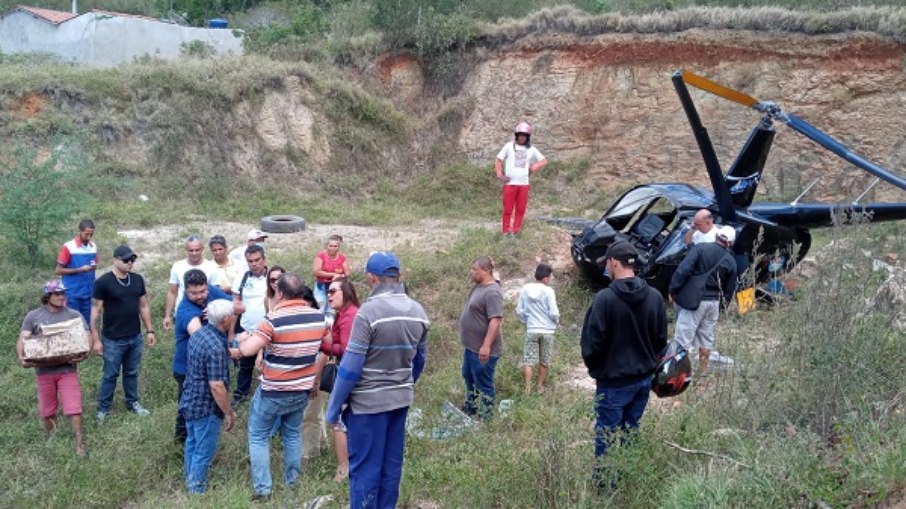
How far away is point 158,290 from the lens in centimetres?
1036

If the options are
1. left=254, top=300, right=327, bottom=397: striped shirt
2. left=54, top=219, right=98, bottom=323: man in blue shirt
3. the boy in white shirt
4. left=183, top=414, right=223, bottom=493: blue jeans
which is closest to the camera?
left=254, top=300, right=327, bottom=397: striped shirt

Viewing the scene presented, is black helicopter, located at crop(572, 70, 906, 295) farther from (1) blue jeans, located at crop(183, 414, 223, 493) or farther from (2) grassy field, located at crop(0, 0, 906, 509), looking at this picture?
(1) blue jeans, located at crop(183, 414, 223, 493)

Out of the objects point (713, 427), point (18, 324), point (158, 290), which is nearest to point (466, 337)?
point (713, 427)

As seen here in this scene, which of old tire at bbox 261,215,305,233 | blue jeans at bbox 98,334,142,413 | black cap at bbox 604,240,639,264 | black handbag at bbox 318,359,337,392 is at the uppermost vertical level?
black cap at bbox 604,240,639,264

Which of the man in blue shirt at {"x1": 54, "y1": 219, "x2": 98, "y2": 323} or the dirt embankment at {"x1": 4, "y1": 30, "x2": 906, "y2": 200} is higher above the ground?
the dirt embankment at {"x1": 4, "y1": 30, "x2": 906, "y2": 200}

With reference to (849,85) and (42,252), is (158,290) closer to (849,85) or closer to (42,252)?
(42,252)

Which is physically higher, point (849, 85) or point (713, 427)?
point (849, 85)

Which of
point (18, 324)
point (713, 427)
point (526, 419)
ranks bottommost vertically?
point (18, 324)

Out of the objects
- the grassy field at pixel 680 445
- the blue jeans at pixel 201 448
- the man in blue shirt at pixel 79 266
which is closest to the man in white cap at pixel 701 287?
the grassy field at pixel 680 445

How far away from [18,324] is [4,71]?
30.7ft

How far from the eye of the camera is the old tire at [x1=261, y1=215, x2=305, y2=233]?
13555 millimetres

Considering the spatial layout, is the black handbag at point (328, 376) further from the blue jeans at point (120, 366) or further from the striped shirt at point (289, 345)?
the blue jeans at point (120, 366)

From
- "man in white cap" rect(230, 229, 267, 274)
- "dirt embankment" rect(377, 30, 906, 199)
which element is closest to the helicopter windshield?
"man in white cap" rect(230, 229, 267, 274)

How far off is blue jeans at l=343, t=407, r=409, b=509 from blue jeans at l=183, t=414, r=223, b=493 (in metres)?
1.52
